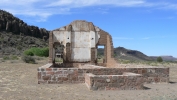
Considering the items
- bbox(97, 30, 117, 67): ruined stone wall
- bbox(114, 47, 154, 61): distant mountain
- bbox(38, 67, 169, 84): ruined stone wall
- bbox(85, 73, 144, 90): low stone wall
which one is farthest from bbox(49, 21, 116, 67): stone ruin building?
bbox(114, 47, 154, 61): distant mountain

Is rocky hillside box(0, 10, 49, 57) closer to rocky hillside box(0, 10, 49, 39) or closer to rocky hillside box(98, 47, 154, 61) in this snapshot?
rocky hillside box(0, 10, 49, 39)

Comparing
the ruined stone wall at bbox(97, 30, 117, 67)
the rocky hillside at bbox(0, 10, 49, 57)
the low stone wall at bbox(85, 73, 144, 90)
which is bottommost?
the low stone wall at bbox(85, 73, 144, 90)

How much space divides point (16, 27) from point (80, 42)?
39.3 meters

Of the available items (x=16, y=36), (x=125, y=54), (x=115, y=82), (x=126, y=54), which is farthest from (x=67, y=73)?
(x=126, y=54)

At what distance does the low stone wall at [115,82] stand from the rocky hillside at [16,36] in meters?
34.1

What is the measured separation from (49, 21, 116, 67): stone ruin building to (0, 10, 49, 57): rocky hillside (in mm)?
25943

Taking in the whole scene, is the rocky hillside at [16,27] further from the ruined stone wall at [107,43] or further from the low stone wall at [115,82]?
the low stone wall at [115,82]

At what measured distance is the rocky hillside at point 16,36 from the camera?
147ft

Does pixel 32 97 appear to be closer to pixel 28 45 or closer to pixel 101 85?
pixel 101 85

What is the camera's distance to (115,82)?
9.83m

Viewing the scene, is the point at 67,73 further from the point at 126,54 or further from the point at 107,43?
the point at 126,54

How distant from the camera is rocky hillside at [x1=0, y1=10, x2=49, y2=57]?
44697 mm

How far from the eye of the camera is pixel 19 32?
5450 centimetres

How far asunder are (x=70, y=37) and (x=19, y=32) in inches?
1544
